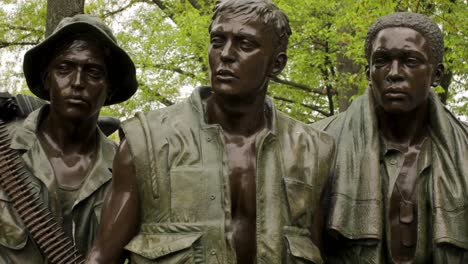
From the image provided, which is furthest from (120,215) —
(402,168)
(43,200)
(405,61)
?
(405,61)

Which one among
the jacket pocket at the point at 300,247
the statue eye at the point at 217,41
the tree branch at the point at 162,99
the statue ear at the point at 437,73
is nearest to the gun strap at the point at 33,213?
the jacket pocket at the point at 300,247

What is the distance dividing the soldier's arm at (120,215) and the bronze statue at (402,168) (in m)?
1.19

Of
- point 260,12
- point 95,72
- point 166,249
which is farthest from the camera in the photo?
point 95,72

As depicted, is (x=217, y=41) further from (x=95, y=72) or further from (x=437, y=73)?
(x=437, y=73)

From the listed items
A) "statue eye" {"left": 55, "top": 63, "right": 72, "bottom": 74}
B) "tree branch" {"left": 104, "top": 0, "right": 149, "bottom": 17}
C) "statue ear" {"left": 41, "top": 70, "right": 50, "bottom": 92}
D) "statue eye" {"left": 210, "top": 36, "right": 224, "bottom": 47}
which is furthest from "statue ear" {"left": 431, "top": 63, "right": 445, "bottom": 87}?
"tree branch" {"left": 104, "top": 0, "right": 149, "bottom": 17}

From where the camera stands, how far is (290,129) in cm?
502

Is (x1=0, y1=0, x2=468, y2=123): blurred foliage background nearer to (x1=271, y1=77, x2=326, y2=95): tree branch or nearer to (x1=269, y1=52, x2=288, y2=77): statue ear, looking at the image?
(x1=271, y1=77, x2=326, y2=95): tree branch

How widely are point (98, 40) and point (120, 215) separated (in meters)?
1.58

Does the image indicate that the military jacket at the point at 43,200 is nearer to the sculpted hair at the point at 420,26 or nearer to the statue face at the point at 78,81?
the statue face at the point at 78,81

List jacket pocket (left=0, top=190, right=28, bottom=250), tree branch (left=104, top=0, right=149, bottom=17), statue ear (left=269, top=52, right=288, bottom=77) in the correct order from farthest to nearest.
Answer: tree branch (left=104, top=0, right=149, bottom=17)
jacket pocket (left=0, top=190, right=28, bottom=250)
statue ear (left=269, top=52, right=288, bottom=77)

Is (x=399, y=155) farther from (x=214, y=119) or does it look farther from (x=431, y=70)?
(x=214, y=119)

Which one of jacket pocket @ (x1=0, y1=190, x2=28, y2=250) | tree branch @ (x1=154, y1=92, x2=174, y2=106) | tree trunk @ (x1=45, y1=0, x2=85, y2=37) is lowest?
tree branch @ (x1=154, y1=92, x2=174, y2=106)

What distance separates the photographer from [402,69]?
203 inches

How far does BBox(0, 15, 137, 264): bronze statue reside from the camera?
5.51 metres
